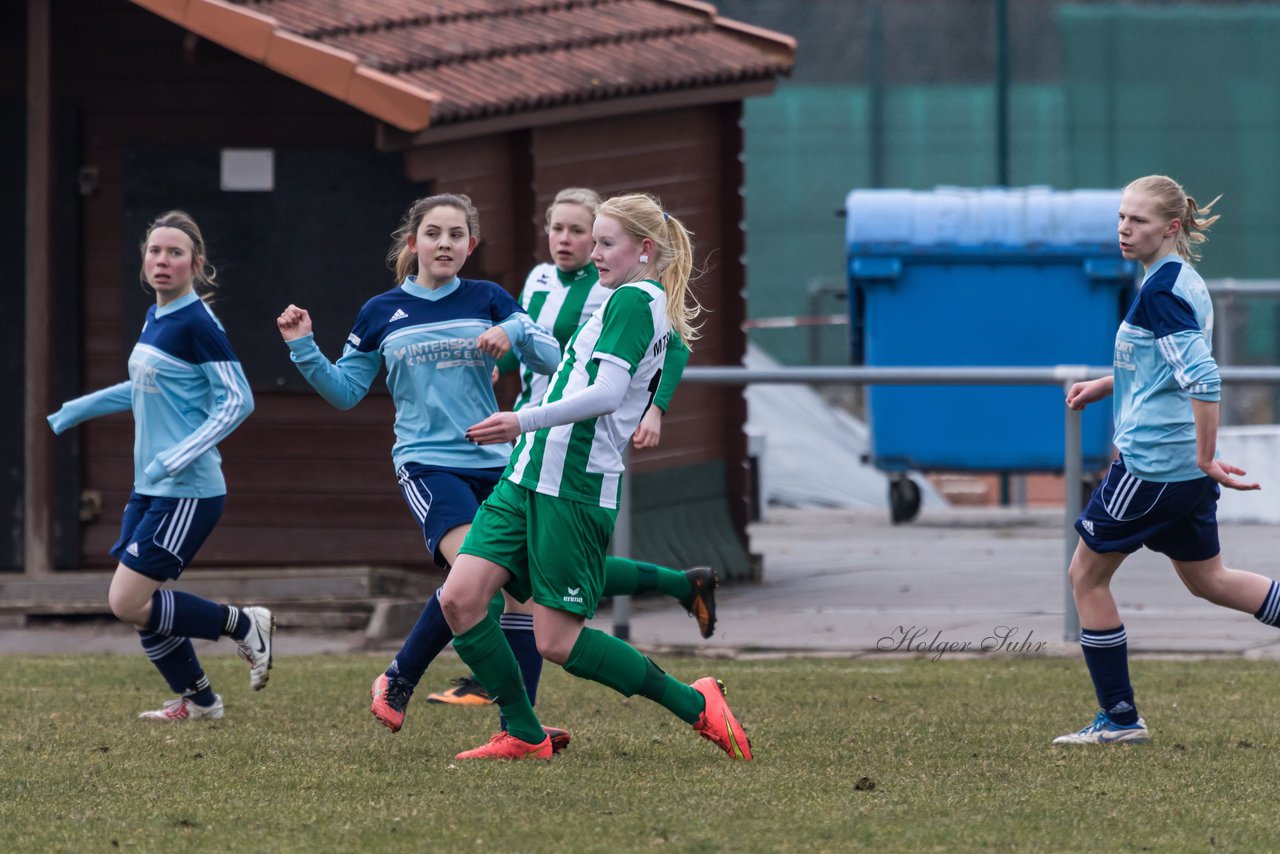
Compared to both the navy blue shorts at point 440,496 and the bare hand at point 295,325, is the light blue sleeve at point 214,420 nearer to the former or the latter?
the navy blue shorts at point 440,496

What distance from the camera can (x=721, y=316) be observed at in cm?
1127

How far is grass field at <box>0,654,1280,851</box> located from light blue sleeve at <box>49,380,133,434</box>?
95cm

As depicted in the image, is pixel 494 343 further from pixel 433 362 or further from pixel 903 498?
pixel 903 498

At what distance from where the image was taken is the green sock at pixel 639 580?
21.6ft

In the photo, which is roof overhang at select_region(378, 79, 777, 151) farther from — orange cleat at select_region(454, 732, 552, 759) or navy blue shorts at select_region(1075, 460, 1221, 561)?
navy blue shorts at select_region(1075, 460, 1221, 561)

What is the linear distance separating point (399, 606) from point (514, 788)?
408cm

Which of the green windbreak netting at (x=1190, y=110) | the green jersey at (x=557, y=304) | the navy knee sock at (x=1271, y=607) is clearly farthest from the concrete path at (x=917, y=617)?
the green windbreak netting at (x=1190, y=110)

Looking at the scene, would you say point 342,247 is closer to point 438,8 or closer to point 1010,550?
point 438,8

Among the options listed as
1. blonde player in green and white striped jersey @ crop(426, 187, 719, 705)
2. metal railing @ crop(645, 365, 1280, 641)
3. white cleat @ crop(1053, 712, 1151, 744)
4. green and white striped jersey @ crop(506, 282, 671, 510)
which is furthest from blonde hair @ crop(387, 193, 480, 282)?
metal railing @ crop(645, 365, 1280, 641)

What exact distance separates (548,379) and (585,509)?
1.45 meters

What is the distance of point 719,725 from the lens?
5.64 meters

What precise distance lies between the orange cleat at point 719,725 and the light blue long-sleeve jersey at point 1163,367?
4.30ft

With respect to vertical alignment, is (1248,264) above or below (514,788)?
above

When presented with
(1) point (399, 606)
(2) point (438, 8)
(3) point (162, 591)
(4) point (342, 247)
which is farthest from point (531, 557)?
(2) point (438, 8)
